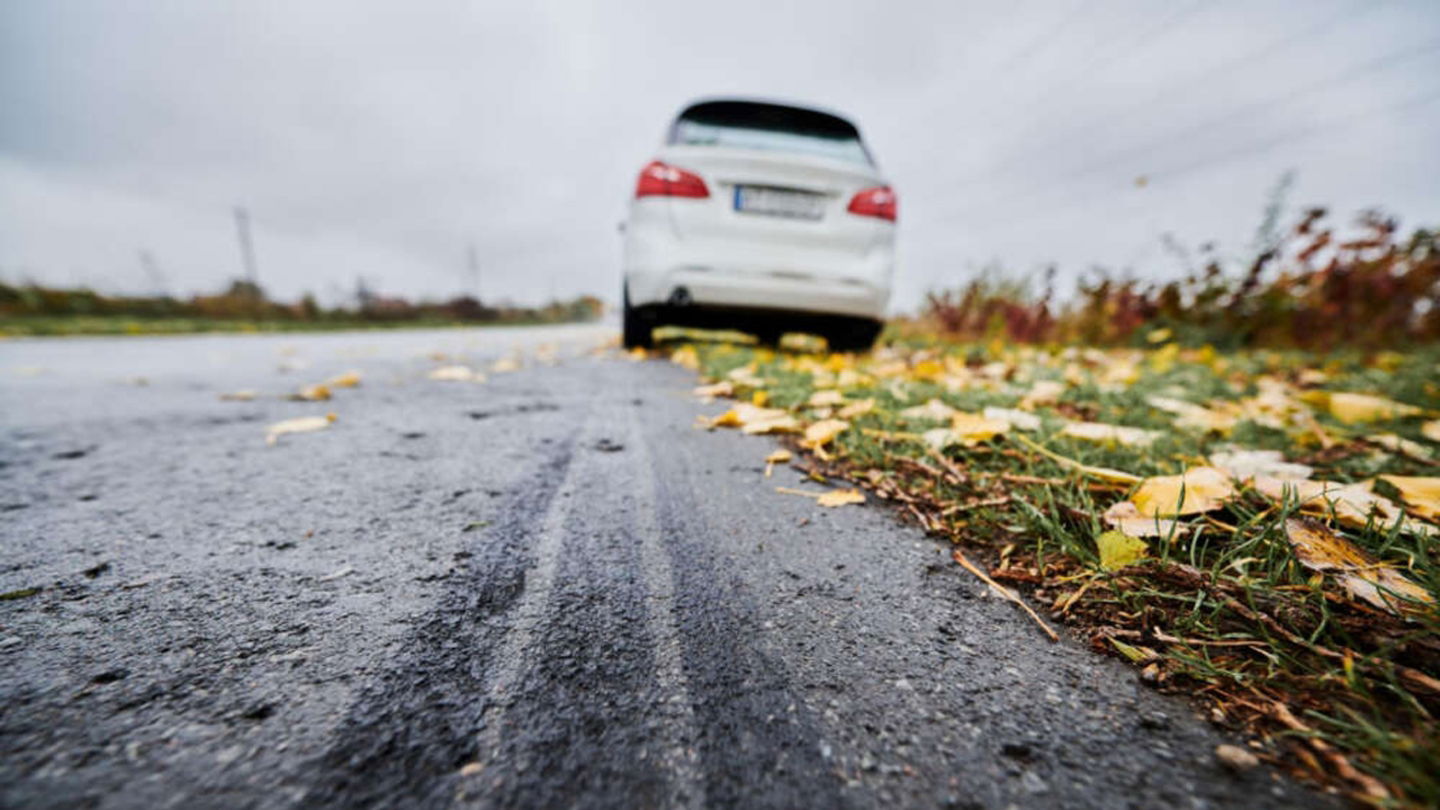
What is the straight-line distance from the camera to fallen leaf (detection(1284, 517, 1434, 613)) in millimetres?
636

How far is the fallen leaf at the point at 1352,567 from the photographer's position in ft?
2.09

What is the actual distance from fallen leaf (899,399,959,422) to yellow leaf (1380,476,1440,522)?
0.83 metres

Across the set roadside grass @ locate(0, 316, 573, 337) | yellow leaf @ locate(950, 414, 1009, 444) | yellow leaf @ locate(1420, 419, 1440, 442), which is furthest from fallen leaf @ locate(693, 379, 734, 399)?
roadside grass @ locate(0, 316, 573, 337)

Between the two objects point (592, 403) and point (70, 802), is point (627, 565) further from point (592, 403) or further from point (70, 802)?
point (592, 403)

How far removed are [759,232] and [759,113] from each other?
110 centimetres

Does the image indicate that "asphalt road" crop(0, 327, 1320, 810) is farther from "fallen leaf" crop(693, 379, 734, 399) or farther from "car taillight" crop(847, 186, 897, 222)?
"car taillight" crop(847, 186, 897, 222)

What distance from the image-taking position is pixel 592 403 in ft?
6.89

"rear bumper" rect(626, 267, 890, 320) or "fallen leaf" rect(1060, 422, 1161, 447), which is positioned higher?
"rear bumper" rect(626, 267, 890, 320)

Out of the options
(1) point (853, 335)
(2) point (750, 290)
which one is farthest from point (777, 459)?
(1) point (853, 335)

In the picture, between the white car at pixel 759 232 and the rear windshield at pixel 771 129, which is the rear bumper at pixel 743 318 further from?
the rear windshield at pixel 771 129

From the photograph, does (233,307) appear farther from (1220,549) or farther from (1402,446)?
(1402,446)

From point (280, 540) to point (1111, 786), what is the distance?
1220 mm

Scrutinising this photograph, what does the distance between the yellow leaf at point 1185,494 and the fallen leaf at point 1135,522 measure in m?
0.01

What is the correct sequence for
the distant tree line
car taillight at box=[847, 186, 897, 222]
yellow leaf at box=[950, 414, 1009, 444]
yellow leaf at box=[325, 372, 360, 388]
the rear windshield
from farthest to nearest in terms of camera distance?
the distant tree line → the rear windshield → car taillight at box=[847, 186, 897, 222] → yellow leaf at box=[325, 372, 360, 388] → yellow leaf at box=[950, 414, 1009, 444]
